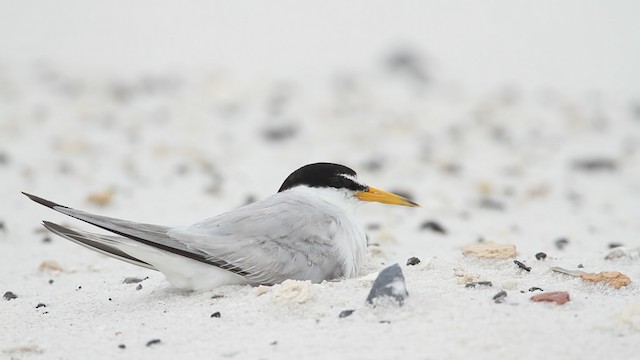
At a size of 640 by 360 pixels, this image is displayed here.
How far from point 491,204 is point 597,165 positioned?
6.27ft

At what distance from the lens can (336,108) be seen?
10055mm

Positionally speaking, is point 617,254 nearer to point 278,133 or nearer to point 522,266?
point 522,266

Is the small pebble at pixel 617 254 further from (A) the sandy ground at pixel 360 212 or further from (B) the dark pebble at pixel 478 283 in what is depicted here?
(B) the dark pebble at pixel 478 283

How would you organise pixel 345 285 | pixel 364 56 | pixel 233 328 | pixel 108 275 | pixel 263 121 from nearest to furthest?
1. pixel 233 328
2. pixel 345 285
3. pixel 108 275
4. pixel 263 121
5. pixel 364 56

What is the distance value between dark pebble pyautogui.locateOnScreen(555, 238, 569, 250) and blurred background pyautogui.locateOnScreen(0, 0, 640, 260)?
24cm

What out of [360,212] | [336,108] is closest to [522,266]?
[360,212]

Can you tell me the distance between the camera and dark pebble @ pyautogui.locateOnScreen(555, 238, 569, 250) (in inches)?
215

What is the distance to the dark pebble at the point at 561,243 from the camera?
5.46 meters

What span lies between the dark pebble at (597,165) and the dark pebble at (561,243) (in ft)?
9.75

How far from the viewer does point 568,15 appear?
14.7 meters

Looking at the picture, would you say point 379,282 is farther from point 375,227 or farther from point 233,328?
point 375,227

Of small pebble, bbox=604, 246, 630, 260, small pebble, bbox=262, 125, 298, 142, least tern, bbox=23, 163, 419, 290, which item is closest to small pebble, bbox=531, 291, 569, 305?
least tern, bbox=23, 163, 419, 290

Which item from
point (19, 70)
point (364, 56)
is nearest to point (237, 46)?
point (364, 56)

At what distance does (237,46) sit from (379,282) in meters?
10.9
